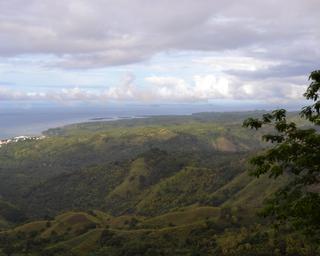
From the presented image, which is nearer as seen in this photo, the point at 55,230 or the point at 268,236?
the point at 268,236

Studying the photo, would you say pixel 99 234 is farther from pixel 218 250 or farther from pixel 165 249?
pixel 218 250

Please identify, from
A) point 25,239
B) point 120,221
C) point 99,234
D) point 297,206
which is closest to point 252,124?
point 297,206

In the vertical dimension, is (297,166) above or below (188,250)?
above

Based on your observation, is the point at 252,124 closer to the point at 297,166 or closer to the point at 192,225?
the point at 297,166

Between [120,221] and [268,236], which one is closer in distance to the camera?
[268,236]

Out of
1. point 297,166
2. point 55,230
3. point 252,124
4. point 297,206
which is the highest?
point 252,124

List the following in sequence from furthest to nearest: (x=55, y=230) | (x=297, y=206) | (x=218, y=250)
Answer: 1. (x=55, y=230)
2. (x=218, y=250)
3. (x=297, y=206)

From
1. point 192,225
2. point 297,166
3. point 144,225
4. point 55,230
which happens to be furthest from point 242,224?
point 297,166

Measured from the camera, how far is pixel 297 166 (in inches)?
847

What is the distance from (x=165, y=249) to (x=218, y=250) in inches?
597

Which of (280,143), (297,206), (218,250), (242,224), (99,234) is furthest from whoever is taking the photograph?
(99,234)

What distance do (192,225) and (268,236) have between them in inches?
1237

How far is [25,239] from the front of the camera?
164 m

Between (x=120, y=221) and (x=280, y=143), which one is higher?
(x=280, y=143)
